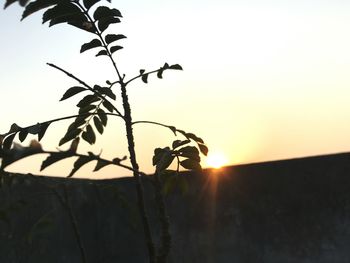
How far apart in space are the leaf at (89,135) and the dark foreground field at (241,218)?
5.70 ft

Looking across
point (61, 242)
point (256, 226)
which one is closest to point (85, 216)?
point (61, 242)

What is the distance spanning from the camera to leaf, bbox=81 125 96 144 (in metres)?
1.71

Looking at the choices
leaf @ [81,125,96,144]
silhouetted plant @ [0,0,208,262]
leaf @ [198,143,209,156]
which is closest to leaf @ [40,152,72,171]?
silhouetted plant @ [0,0,208,262]

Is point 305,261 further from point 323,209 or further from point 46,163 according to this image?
point 46,163

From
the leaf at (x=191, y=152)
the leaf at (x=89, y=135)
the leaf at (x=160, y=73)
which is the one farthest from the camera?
the leaf at (x=89, y=135)

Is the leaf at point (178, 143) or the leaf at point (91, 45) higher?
the leaf at point (91, 45)

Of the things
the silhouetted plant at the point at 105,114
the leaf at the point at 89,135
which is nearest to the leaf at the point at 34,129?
the silhouetted plant at the point at 105,114

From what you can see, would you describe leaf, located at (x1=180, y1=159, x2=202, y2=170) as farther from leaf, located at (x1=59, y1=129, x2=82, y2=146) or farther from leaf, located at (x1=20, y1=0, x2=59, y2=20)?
leaf, located at (x1=20, y1=0, x2=59, y2=20)

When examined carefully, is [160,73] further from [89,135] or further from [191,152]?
[89,135]

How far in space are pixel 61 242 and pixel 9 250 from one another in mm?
500

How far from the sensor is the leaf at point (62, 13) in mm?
1240

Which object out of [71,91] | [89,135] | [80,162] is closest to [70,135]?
[89,135]

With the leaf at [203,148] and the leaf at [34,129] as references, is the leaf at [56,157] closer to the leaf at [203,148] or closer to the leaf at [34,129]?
the leaf at [34,129]

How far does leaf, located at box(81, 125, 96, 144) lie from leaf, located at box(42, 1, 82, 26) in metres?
0.50
